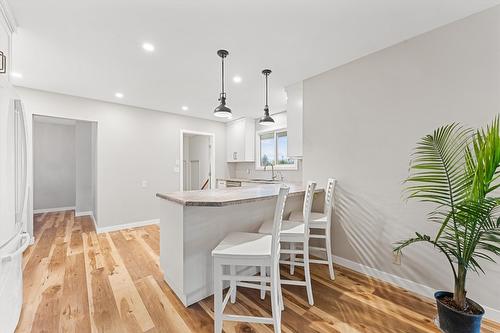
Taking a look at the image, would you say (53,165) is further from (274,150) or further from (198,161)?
(274,150)

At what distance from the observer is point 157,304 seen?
1.96 meters

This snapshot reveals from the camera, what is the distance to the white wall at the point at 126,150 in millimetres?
3828

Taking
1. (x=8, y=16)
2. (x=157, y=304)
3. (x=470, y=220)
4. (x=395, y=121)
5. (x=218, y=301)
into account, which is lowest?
(x=157, y=304)

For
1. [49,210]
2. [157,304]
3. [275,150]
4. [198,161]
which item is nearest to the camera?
[157,304]

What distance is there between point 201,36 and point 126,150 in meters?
3.12

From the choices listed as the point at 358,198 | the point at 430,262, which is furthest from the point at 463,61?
the point at 430,262

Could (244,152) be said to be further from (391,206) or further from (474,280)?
(474,280)

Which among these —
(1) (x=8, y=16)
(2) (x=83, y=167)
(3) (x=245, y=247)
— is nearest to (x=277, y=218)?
(3) (x=245, y=247)

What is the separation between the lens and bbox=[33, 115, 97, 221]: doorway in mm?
5438

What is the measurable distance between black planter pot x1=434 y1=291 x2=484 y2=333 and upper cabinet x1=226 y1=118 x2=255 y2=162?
4.27 meters

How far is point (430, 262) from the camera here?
2064mm

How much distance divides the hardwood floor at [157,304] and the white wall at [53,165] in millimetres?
3805

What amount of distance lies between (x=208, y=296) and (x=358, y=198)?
1913 mm

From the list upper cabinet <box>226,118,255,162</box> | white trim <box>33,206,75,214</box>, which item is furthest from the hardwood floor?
white trim <box>33,206,75,214</box>
